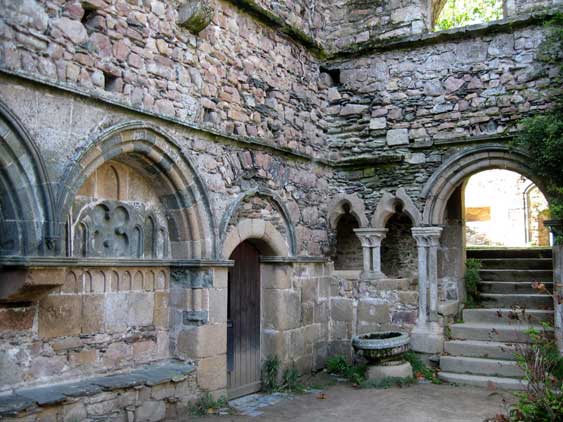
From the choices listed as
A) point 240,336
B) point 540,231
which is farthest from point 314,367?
point 540,231

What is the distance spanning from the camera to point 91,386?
486cm

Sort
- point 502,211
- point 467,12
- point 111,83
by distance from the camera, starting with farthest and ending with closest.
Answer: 1. point 467,12
2. point 502,211
3. point 111,83

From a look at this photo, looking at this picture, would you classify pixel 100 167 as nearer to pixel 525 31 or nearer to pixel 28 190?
pixel 28 190

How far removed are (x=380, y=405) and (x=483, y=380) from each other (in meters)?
1.53

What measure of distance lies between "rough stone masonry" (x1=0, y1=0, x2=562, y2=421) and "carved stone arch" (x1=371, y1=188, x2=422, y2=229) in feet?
0.08

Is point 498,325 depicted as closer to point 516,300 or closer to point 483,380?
point 516,300

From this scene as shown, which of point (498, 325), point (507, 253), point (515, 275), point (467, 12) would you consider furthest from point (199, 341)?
point (467, 12)

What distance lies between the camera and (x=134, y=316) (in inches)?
220

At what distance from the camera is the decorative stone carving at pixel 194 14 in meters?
5.79

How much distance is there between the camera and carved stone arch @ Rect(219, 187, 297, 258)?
20.6ft

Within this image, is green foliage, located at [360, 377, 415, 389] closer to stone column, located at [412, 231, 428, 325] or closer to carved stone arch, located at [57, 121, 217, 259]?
stone column, located at [412, 231, 428, 325]

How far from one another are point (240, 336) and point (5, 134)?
366cm

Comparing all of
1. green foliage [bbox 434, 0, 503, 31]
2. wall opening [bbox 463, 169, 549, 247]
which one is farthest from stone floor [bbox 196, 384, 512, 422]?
green foliage [bbox 434, 0, 503, 31]

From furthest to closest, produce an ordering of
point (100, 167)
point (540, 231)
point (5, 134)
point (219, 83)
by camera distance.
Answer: point (540, 231) < point (219, 83) < point (100, 167) < point (5, 134)
